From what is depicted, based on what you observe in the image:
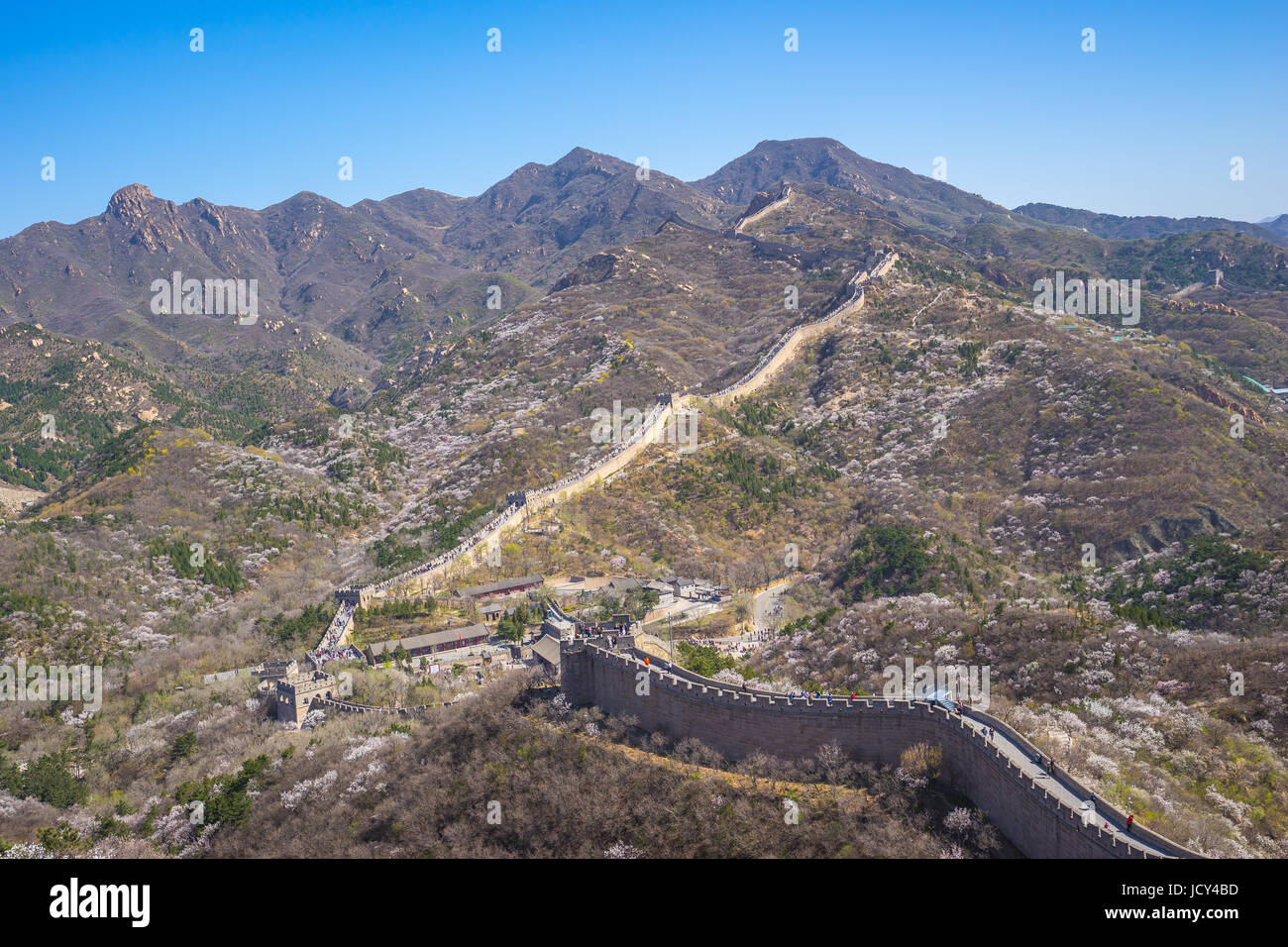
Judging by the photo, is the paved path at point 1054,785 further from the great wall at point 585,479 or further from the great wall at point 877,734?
the great wall at point 585,479

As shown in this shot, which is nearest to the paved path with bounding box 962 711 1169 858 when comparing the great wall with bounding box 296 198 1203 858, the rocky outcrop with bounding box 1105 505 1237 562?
the great wall with bounding box 296 198 1203 858

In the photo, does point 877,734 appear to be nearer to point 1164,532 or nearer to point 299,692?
point 299,692

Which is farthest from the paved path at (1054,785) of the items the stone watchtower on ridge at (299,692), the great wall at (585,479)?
the great wall at (585,479)

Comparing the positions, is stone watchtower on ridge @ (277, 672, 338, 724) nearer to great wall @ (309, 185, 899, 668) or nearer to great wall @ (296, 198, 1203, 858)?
great wall @ (296, 198, 1203, 858)

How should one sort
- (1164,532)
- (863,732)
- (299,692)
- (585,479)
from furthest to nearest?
(585,479) → (1164,532) → (299,692) → (863,732)

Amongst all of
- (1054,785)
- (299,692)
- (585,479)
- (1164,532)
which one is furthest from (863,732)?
(585,479)

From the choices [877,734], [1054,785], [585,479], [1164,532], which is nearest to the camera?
[1054,785]

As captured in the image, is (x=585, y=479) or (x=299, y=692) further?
(x=585, y=479)
